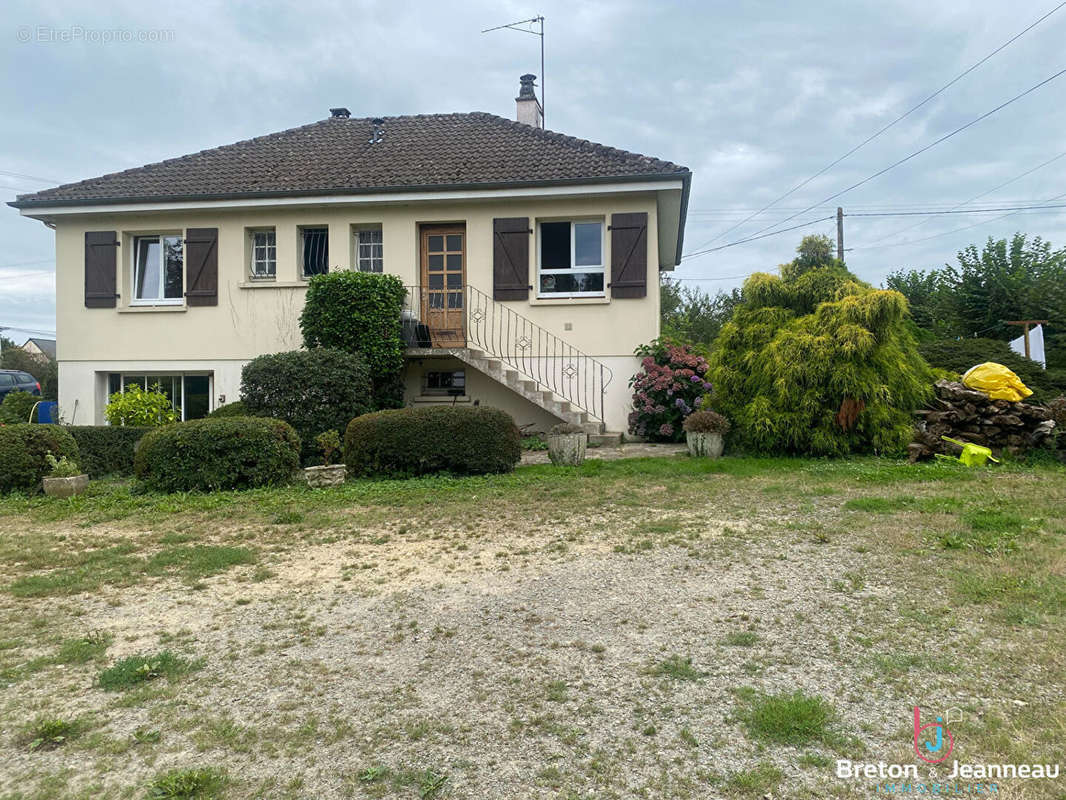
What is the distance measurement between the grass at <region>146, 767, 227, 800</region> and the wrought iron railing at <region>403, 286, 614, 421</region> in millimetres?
10225

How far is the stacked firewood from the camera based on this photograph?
8781mm

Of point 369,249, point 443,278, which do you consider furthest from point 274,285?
point 443,278

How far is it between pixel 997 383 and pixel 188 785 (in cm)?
1007

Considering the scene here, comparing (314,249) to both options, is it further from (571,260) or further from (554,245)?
(571,260)

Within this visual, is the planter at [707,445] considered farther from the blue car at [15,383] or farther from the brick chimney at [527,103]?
the blue car at [15,383]

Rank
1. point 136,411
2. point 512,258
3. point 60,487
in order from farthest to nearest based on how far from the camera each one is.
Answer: point 512,258
point 136,411
point 60,487

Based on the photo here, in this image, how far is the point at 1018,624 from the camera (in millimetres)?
3410

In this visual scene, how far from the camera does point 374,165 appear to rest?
547 inches

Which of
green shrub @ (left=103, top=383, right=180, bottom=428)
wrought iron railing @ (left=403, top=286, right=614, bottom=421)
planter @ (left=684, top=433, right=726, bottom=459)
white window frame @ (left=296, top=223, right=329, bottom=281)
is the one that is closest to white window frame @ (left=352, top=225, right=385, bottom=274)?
white window frame @ (left=296, top=223, right=329, bottom=281)

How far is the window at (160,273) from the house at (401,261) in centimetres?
4

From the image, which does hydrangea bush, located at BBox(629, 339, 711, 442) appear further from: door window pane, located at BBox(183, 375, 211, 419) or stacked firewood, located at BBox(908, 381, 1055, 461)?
door window pane, located at BBox(183, 375, 211, 419)

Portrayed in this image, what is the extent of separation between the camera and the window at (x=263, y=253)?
14.0 meters

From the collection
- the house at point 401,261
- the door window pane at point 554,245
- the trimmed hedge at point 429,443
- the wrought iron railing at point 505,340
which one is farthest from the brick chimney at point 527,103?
the trimmed hedge at point 429,443

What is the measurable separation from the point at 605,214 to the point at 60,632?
1108 cm
